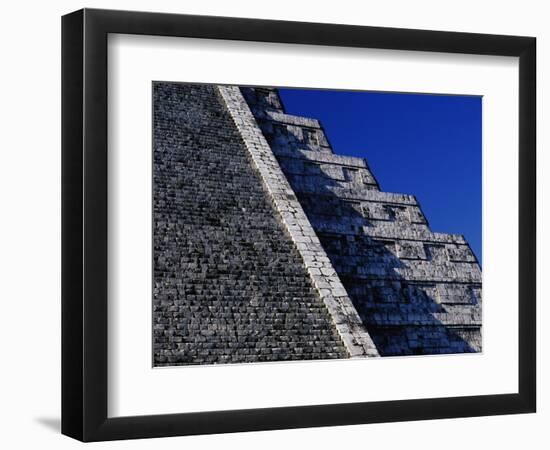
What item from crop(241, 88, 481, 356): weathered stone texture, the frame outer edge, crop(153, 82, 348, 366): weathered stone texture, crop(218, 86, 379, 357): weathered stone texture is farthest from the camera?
crop(241, 88, 481, 356): weathered stone texture

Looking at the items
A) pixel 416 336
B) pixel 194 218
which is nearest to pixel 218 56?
pixel 194 218

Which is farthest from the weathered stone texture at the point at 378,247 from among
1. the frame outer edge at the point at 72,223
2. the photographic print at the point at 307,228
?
the frame outer edge at the point at 72,223

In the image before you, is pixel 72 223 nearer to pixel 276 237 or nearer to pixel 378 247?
pixel 276 237

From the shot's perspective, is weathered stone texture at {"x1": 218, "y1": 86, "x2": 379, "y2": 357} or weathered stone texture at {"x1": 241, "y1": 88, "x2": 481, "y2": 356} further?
weathered stone texture at {"x1": 241, "y1": 88, "x2": 481, "y2": 356}

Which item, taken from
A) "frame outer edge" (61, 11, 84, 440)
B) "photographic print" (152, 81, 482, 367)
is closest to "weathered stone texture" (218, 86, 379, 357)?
"photographic print" (152, 81, 482, 367)

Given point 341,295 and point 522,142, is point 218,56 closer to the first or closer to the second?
point 522,142

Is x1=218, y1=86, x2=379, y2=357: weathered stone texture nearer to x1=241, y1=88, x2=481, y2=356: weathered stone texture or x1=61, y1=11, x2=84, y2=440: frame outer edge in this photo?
x1=241, y1=88, x2=481, y2=356: weathered stone texture

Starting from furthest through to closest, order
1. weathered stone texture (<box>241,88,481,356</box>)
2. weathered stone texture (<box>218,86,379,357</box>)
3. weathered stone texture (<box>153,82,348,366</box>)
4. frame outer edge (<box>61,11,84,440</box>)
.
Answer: weathered stone texture (<box>241,88,481,356</box>) → weathered stone texture (<box>218,86,379,357</box>) → weathered stone texture (<box>153,82,348,366</box>) → frame outer edge (<box>61,11,84,440</box>)
